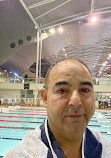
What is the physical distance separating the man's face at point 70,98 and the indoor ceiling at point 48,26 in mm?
11086

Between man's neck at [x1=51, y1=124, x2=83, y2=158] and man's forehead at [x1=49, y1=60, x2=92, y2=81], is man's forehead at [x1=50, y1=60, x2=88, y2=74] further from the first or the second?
man's neck at [x1=51, y1=124, x2=83, y2=158]

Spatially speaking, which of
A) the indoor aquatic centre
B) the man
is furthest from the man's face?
the indoor aquatic centre

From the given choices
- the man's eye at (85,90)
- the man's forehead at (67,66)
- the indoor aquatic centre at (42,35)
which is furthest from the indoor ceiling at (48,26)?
the man's eye at (85,90)

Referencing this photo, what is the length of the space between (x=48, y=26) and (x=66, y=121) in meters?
15.0

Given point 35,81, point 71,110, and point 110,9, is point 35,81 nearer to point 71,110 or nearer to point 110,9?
point 110,9

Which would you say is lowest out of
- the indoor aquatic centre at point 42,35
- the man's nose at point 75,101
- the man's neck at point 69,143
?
the man's neck at point 69,143

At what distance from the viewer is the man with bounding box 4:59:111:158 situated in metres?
0.76

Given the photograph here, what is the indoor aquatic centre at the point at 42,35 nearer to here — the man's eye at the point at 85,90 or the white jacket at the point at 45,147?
the white jacket at the point at 45,147

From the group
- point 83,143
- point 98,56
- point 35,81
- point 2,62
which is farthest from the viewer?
point 98,56

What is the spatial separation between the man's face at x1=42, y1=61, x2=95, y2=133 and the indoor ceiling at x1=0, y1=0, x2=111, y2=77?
11.1 meters

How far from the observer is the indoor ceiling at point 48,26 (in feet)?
39.7

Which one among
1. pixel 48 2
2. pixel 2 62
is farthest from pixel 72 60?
pixel 2 62

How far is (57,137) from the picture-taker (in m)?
0.85

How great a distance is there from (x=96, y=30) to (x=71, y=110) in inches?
582
